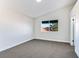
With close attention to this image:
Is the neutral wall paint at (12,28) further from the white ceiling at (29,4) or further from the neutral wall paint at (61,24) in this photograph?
the neutral wall paint at (61,24)

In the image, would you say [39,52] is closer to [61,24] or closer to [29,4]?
[29,4]

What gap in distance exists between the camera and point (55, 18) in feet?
22.2

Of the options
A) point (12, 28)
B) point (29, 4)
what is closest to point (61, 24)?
point (29, 4)

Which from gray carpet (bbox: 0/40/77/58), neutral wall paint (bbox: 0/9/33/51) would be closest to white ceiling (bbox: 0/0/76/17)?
neutral wall paint (bbox: 0/9/33/51)

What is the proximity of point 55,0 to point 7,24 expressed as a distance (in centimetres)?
284

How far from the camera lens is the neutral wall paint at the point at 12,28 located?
4484mm

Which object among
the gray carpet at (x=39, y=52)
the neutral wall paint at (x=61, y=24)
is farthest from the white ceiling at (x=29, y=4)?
the gray carpet at (x=39, y=52)

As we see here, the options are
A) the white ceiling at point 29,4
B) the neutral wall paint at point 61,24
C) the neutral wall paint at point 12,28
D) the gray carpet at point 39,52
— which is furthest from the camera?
the neutral wall paint at point 61,24

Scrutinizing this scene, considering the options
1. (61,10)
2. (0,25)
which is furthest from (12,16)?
(61,10)

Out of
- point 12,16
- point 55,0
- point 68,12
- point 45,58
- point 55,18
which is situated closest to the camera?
point 45,58

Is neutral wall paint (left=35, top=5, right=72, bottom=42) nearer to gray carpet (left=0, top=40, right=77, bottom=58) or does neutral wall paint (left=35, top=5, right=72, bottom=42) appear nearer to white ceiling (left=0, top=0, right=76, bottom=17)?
white ceiling (left=0, top=0, right=76, bottom=17)

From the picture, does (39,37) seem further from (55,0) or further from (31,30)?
(55,0)

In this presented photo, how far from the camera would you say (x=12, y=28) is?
5.14m

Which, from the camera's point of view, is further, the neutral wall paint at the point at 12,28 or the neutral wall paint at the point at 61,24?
the neutral wall paint at the point at 61,24
